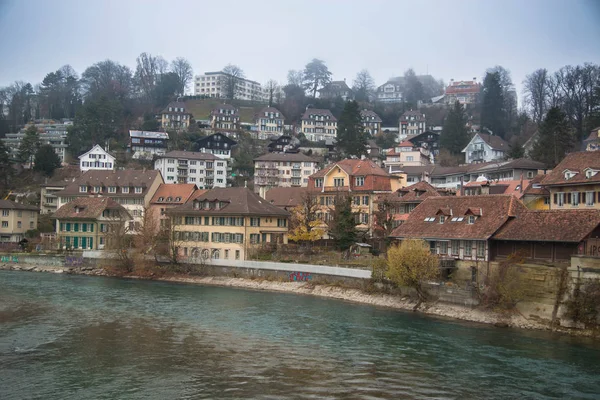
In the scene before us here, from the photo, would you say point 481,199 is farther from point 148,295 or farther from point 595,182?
point 148,295

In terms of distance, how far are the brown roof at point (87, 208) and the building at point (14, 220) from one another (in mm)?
9345

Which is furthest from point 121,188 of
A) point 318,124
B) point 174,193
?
point 318,124

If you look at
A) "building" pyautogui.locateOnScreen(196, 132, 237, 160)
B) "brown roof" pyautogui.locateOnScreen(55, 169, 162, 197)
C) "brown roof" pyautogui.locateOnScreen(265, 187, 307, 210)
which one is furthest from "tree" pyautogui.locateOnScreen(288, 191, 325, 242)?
"building" pyautogui.locateOnScreen(196, 132, 237, 160)

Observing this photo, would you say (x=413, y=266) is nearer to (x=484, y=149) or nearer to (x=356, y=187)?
(x=356, y=187)

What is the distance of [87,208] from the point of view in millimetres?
68312

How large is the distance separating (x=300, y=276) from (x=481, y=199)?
15321 mm

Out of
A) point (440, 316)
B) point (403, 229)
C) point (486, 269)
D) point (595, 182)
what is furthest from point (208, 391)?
point (595, 182)

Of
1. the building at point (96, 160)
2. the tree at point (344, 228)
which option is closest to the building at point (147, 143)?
the building at point (96, 160)

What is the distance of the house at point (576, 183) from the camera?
42.2 metres

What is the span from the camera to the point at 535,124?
331 ft

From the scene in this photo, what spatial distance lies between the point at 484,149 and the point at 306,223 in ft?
152

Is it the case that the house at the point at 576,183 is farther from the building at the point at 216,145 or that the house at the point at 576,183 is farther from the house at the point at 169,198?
the building at the point at 216,145

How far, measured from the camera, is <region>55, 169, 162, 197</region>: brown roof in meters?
76.8

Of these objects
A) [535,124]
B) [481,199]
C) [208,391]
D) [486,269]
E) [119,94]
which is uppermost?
[119,94]
